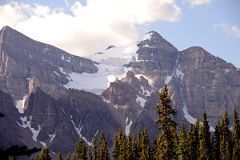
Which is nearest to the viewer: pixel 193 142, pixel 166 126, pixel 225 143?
pixel 166 126

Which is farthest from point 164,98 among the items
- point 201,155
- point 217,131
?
point 217,131

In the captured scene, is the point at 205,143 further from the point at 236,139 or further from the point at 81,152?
the point at 81,152

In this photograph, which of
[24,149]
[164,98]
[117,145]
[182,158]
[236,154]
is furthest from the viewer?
[117,145]

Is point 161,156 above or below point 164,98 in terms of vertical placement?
below

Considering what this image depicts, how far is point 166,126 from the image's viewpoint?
150 feet

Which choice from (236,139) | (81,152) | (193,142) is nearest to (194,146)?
(193,142)

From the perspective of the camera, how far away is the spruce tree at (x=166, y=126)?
1773 inches

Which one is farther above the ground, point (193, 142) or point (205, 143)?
point (193, 142)

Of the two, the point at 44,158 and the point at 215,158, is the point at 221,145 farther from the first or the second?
the point at 44,158

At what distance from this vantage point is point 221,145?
89188mm

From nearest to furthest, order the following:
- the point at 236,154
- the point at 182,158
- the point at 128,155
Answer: the point at 182,158
the point at 236,154
the point at 128,155

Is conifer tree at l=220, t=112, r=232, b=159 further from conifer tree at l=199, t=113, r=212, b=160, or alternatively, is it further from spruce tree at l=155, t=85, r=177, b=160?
spruce tree at l=155, t=85, r=177, b=160

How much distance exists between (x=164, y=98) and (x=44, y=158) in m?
46.4

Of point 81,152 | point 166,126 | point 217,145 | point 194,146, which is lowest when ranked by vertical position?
point 81,152
